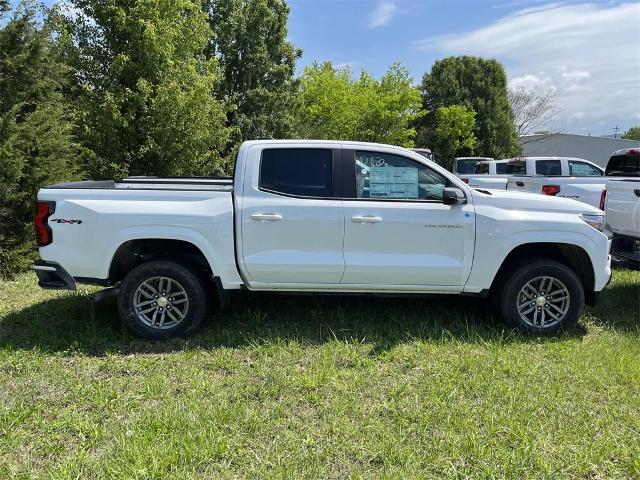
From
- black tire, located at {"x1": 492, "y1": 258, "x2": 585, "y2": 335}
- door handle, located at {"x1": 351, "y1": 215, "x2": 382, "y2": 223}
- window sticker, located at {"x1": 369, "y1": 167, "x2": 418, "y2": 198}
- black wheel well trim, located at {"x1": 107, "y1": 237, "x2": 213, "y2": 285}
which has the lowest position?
black tire, located at {"x1": 492, "y1": 258, "x2": 585, "y2": 335}

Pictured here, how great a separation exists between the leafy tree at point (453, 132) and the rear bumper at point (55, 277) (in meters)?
30.5

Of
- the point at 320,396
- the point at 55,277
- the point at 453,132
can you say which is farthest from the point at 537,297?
the point at 453,132

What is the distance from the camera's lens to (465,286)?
4902mm

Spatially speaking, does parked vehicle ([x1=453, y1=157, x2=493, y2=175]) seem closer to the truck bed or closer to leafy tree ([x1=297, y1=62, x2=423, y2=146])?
leafy tree ([x1=297, y1=62, x2=423, y2=146])

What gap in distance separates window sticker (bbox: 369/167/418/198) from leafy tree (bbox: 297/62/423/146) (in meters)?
20.3

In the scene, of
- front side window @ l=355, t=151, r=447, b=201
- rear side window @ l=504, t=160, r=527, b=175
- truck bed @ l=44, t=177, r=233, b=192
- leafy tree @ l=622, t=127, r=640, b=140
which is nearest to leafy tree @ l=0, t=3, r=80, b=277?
truck bed @ l=44, t=177, r=233, b=192

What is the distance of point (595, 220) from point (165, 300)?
415cm

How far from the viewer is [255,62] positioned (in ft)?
64.7

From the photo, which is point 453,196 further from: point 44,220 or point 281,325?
point 44,220

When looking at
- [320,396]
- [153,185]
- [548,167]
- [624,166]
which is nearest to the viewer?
[320,396]

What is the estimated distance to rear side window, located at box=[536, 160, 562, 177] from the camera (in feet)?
44.6

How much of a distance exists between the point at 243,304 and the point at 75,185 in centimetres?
210

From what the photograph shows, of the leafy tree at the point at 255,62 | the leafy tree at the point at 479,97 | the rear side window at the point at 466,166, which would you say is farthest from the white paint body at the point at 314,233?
the leafy tree at the point at 479,97

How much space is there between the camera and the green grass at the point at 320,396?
3.04 metres
